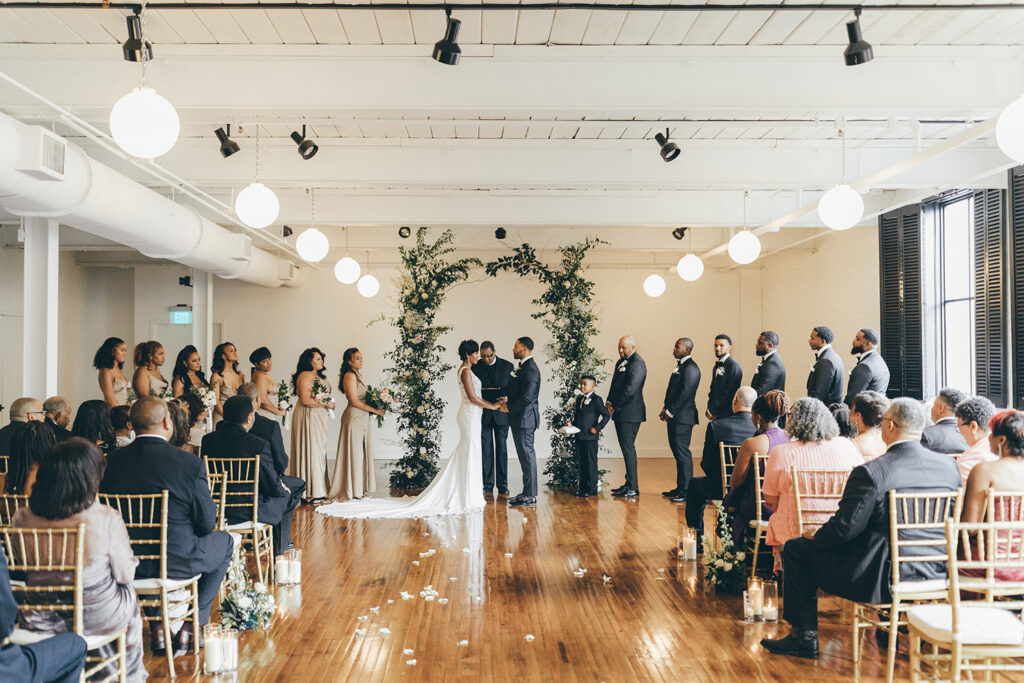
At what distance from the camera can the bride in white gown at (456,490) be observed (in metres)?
8.38

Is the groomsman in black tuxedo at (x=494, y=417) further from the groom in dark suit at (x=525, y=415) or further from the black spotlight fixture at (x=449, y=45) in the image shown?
the black spotlight fixture at (x=449, y=45)

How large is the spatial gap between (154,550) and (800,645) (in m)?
3.37

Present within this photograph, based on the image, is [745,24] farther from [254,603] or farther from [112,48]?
[254,603]

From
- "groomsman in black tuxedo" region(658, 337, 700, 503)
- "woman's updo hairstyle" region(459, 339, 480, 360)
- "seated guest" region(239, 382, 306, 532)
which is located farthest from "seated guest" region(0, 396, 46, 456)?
"groomsman in black tuxedo" region(658, 337, 700, 503)

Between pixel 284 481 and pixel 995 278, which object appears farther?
pixel 995 278

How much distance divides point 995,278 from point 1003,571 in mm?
4504

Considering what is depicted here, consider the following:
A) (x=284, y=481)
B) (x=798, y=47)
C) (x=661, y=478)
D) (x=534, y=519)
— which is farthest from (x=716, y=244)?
(x=284, y=481)

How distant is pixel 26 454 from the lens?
4387 millimetres

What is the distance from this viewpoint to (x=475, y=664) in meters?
4.17

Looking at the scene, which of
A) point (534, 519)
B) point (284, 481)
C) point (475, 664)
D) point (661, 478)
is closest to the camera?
point (475, 664)

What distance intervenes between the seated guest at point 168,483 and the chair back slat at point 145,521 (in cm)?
5

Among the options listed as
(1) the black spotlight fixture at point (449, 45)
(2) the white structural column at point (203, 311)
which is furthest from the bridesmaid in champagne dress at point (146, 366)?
(1) the black spotlight fixture at point (449, 45)

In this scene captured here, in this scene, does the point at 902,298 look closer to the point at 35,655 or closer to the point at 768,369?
the point at 768,369

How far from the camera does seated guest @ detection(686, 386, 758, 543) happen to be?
624 centimetres
